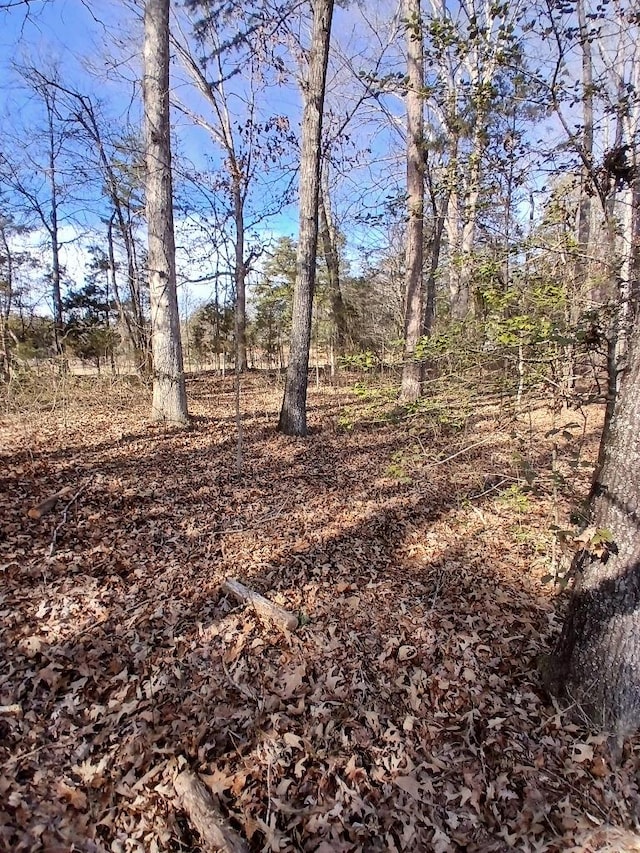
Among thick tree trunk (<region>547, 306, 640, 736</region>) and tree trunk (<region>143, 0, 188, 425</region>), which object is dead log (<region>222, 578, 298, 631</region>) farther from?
tree trunk (<region>143, 0, 188, 425</region>)

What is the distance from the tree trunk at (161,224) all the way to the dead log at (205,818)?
5687mm

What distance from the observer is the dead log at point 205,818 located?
1817mm

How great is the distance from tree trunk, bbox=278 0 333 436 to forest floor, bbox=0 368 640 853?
86.6 inches

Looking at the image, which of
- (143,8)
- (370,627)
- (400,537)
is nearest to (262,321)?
(143,8)

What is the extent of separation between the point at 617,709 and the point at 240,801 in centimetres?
204

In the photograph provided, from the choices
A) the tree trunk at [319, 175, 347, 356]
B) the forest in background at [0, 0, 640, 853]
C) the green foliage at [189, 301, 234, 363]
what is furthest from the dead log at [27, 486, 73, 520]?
the green foliage at [189, 301, 234, 363]

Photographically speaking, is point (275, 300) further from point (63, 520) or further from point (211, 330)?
point (63, 520)

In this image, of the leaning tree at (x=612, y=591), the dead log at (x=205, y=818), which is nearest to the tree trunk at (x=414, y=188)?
the leaning tree at (x=612, y=591)

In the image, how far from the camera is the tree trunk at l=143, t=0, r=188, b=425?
6.27 metres

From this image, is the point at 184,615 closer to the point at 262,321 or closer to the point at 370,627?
the point at 370,627

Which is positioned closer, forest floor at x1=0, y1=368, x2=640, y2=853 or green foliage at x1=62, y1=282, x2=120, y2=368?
forest floor at x1=0, y1=368, x2=640, y2=853

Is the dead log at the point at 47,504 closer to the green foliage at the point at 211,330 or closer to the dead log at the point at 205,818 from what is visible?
the dead log at the point at 205,818

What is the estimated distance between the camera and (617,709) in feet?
7.57

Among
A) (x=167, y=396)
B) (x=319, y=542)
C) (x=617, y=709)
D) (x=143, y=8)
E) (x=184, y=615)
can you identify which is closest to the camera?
(x=617, y=709)
